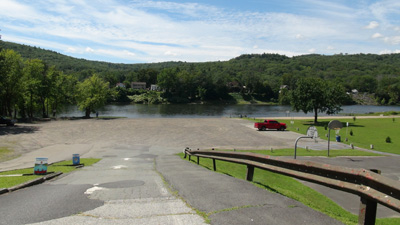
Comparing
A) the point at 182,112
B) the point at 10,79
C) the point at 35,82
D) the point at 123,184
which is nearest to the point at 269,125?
the point at 123,184

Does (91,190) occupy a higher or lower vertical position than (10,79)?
lower

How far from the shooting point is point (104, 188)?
8695 millimetres

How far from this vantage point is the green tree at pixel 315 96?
2248 inches

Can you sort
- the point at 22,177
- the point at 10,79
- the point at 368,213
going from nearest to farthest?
the point at 368,213 < the point at 22,177 < the point at 10,79

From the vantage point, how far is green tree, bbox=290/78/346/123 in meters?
57.1

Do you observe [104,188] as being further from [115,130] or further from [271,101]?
[271,101]

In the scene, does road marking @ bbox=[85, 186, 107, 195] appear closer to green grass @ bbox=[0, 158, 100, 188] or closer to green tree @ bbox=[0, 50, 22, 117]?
green grass @ bbox=[0, 158, 100, 188]

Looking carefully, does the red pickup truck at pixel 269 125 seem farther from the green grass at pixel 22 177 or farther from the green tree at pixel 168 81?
the green tree at pixel 168 81

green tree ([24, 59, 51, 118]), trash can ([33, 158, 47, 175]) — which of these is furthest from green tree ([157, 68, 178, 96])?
trash can ([33, 158, 47, 175])

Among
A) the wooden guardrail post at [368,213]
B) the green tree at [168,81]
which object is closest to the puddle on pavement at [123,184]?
the wooden guardrail post at [368,213]

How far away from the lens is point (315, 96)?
57.3 meters

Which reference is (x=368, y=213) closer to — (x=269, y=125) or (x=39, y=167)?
(x=39, y=167)

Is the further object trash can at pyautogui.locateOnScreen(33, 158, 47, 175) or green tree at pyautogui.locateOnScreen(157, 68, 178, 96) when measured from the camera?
green tree at pyautogui.locateOnScreen(157, 68, 178, 96)

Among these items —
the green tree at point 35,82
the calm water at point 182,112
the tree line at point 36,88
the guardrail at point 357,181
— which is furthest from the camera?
the calm water at point 182,112
